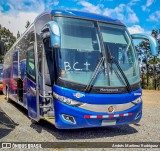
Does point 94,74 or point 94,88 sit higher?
point 94,74

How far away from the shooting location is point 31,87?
7.60m

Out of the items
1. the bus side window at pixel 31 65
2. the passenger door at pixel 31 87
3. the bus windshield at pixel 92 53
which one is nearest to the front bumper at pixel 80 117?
→ the bus windshield at pixel 92 53

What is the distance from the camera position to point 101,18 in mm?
7117

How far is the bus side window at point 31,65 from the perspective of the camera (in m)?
7.45

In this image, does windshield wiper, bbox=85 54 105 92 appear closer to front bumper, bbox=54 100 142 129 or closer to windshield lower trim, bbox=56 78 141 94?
windshield lower trim, bbox=56 78 141 94

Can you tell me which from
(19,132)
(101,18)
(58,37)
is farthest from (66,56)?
(19,132)

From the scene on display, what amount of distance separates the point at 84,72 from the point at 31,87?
2.12 m

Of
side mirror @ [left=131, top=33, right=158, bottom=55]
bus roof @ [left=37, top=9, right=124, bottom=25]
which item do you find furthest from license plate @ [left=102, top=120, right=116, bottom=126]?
bus roof @ [left=37, top=9, right=124, bottom=25]

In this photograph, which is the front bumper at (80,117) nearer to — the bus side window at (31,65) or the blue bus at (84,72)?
the blue bus at (84,72)

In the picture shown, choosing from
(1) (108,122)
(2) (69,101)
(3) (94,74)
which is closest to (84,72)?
(3) (94,74)

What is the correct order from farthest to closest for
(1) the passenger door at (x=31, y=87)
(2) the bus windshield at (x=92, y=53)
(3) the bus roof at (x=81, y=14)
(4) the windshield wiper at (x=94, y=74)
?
(1) the passenger door at (x=31, y=87), (3) the bus roof at (x=81, y=14), (2) the bus windshield at (x=92, y=53), (4) the windshield wiper at (x=94, y=74)

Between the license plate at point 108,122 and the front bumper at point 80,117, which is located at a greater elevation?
the front bumper at point 80,117

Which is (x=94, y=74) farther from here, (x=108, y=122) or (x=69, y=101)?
(x=108, y=122)

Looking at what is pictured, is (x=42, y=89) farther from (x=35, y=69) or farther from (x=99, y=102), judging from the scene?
(x=99, y=102)
